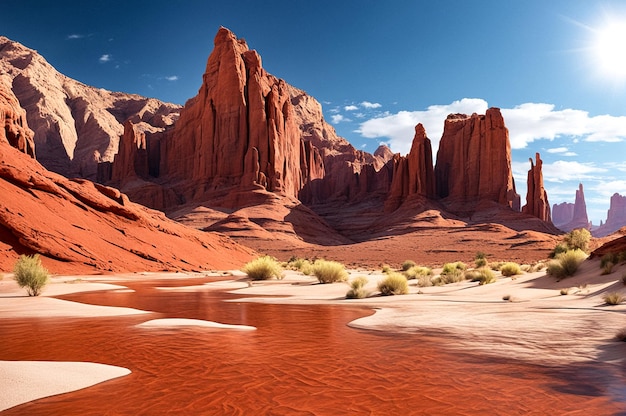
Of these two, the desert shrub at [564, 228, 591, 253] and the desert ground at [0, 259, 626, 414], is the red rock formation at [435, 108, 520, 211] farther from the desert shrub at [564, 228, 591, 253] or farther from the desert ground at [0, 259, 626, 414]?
the desert ground at [0, 259, 626, 414]

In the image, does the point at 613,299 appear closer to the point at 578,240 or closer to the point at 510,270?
the point at 510,270

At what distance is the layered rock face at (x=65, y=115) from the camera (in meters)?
121

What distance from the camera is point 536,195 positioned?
290ft

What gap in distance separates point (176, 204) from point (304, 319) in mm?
87613

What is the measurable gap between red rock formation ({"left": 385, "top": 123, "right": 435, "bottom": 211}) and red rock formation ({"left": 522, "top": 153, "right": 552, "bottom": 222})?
759 inches

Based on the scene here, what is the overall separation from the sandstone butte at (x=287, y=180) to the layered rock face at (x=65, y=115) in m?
2.95

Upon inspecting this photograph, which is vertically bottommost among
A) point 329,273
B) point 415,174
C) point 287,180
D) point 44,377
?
point 44,377

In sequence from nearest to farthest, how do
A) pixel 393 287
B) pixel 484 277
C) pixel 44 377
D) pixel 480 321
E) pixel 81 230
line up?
pixel 44 377
pixel 480 321
pixel 393 287
pixel 484 277
pixel 81 230

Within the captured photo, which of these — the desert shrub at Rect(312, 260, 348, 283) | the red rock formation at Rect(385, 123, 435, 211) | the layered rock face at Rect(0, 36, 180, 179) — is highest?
the layered rock face at Rect(0, 36, 180, 179)

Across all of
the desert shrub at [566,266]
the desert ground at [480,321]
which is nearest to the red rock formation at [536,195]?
the desert shrub at [566,266]

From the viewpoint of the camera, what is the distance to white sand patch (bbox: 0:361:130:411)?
4832 millimetres

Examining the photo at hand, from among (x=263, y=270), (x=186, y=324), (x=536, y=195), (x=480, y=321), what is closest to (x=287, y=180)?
(x=536, y=195)

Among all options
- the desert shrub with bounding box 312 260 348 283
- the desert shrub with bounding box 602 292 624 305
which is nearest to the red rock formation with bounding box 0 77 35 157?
the desert shrub with bounding box 312 260 348 283

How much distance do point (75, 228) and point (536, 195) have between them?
8439 centimetres
